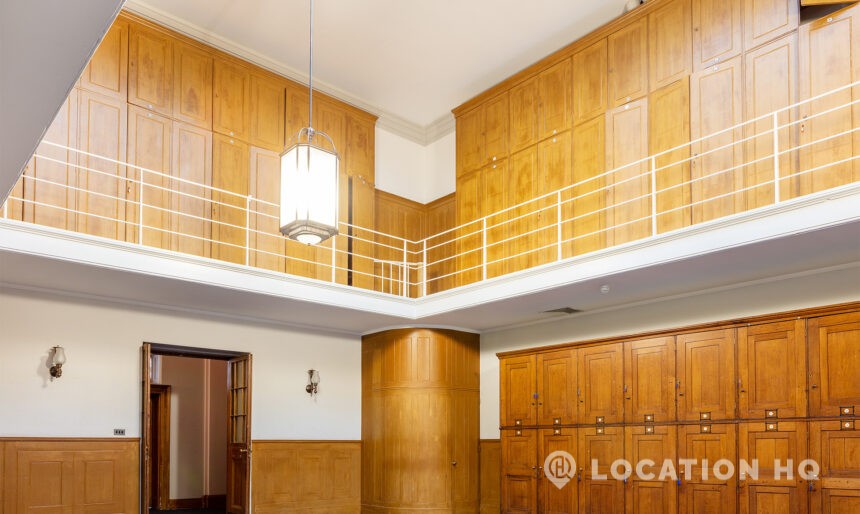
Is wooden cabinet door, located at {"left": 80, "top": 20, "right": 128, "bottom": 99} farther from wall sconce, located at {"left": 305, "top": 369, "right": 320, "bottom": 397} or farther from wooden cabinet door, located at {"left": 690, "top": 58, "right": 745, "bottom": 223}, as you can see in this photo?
wooden cabinet door, located at {"left": 690, "top": 58, "right": 745, "bottom": 223}

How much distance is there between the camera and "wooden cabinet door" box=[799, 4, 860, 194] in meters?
7.69

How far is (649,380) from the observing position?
9016 mm

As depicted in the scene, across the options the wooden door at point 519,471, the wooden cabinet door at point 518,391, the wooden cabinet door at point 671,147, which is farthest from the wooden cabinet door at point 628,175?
the wooden door at point 519,471

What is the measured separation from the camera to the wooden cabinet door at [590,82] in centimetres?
1038

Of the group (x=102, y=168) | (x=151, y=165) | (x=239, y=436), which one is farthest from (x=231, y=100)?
(x=239, y=436)

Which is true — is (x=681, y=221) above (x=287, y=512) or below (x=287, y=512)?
above

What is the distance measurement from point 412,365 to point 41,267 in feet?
18.1

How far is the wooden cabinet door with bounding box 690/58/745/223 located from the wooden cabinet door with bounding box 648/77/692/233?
0.36ft

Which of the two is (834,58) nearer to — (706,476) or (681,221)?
(681,221)

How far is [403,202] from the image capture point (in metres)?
13.5

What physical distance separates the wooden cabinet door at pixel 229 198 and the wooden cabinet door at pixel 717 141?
6.23m

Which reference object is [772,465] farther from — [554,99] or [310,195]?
[554,99]

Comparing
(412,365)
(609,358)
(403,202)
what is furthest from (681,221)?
(403,202)

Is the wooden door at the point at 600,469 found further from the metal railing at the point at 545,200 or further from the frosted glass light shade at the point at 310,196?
the frosted glass light shade at the point at 310,196
